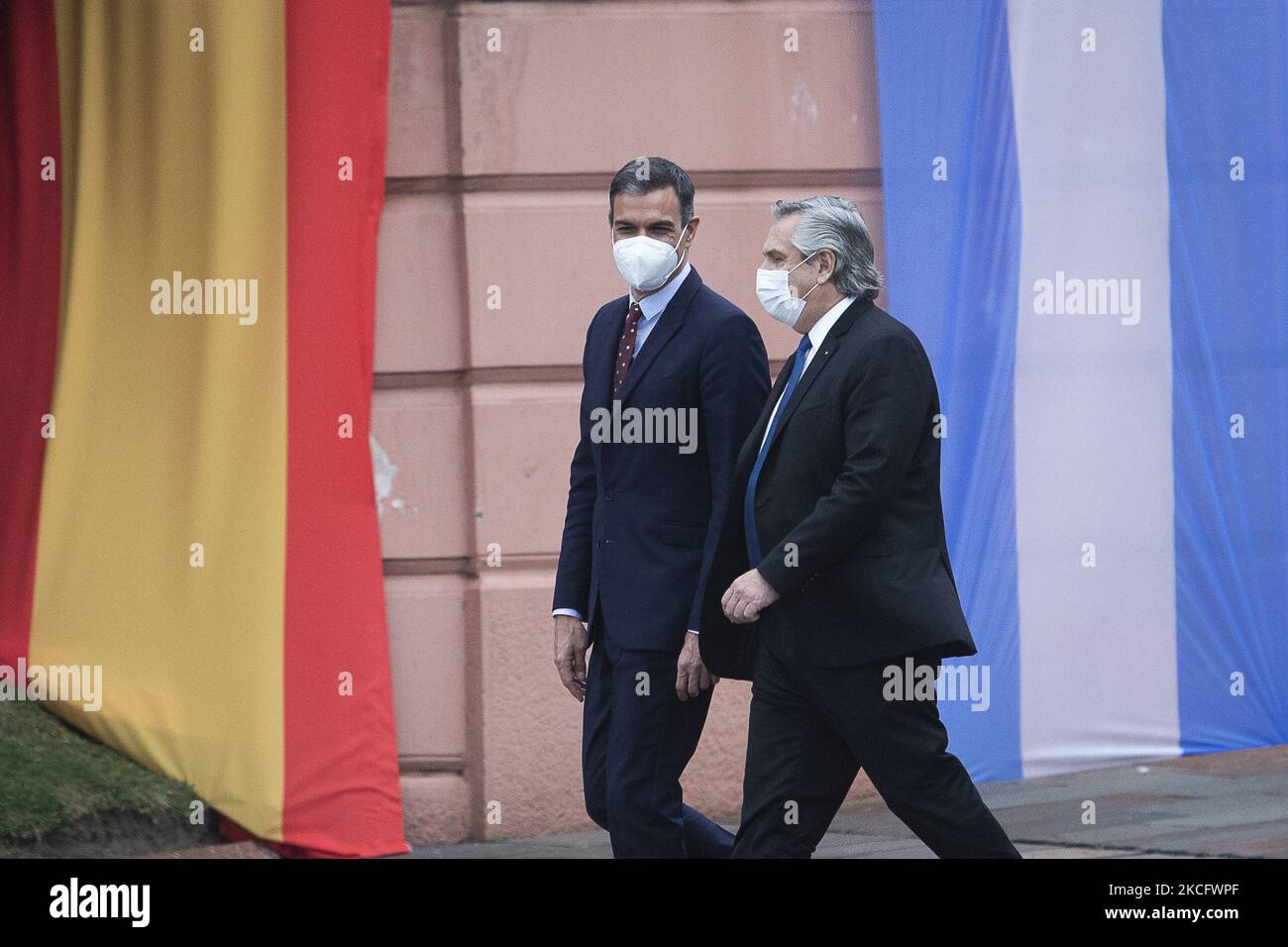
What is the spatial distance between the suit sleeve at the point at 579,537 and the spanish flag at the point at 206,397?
191 centimetres

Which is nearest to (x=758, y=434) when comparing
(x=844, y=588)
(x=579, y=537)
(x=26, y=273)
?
(x=844, y=588)

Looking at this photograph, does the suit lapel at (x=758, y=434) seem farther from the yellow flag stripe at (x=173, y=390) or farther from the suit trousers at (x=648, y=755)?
the yellow flag stripe at (x=173, y=390)

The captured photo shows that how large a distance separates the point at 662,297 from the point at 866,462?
877mm

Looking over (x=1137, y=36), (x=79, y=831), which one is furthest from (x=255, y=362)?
(x=1137, y=36)

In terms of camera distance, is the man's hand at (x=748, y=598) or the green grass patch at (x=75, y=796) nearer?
the man's hand at (x=748, y=598)

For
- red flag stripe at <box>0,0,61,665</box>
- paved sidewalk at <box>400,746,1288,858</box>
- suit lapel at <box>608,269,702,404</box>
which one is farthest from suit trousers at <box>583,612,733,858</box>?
red flag stripe at <box>0,0,61,665</box>

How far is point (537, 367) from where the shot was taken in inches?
271

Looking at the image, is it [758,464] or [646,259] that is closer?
[758,464]

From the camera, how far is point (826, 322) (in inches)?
177

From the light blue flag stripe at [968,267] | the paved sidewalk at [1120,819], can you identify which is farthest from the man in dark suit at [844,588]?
the light blue flag stripe at [968,267]

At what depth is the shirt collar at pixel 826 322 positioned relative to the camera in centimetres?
448

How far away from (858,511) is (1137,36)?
382 centimetres

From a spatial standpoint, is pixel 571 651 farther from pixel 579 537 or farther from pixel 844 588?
pixel 844 588

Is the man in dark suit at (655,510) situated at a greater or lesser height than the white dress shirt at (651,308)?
lesser
